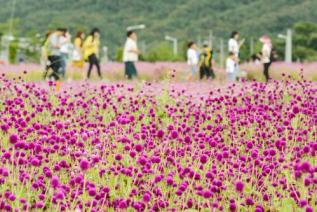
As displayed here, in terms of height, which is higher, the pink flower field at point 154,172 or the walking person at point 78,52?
the walking person at point 78,52

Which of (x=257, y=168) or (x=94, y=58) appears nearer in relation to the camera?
(x=257, y=168)

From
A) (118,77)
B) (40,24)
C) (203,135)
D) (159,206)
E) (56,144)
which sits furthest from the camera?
(40,24)

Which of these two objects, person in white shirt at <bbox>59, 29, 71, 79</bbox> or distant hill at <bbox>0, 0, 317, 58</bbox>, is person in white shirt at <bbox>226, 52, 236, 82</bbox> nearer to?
person in white shirt at <bbox>59, 29, 71, 79</bbox>

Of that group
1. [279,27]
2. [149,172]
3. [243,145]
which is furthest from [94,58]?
[279,27]

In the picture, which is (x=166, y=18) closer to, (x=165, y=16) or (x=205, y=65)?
(x=165, y=16)

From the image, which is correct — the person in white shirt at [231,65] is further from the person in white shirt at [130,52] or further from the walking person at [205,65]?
the person in white shirt at [130,52]

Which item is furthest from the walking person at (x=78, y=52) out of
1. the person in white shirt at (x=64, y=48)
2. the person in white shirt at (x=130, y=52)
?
the person in white shirt at (x=130, y=52)

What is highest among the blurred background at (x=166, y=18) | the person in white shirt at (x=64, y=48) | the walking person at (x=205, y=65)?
the blurred background at (x=166, y=18)

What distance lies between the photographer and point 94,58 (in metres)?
19.6

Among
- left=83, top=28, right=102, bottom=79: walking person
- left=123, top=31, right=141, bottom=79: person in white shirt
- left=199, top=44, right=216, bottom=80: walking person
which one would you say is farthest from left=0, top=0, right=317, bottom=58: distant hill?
left=83, top=28, right=102, bottom=79: walking person

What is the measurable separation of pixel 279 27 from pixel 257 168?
8386 cm

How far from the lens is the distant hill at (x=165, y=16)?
88.1 metres

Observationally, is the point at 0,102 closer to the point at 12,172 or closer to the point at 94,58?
the point at 12,172

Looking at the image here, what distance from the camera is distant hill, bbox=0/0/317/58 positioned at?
88062 mm
